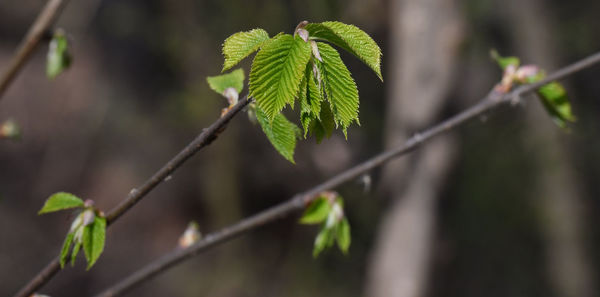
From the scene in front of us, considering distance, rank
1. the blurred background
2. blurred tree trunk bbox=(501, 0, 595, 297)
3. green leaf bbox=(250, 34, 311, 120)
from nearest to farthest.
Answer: green leaf bbox=(250, 34, 311, 120) < the blurred background < blurred tree trunk bbox=(501, 0, 595, 297)

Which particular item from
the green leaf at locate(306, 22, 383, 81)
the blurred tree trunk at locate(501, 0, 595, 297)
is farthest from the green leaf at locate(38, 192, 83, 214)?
the blurred tree trunk at locate(501, 0, 595, 297)

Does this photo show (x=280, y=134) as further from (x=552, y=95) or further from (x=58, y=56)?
(x=552, y=95)

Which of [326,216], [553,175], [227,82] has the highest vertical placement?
[227,82]

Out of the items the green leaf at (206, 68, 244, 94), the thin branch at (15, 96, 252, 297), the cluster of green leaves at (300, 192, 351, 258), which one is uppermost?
the green leaf at (206, 68, 244, 94)

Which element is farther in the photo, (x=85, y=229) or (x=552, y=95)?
(x=552, y=95)

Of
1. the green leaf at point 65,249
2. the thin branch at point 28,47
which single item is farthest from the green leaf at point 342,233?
the thin branch at point 28,47

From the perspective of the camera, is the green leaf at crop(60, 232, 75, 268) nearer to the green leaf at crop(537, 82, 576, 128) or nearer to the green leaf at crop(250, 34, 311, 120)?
the green leaf at crop(250, 34, 311, 120)

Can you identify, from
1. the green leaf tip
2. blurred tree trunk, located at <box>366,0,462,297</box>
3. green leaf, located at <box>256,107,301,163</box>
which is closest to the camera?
green leaf, located at <box>256,107,301,163</box>

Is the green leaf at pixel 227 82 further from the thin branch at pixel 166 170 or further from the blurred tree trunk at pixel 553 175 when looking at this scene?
the blurred tree trunk at pixel 553 175

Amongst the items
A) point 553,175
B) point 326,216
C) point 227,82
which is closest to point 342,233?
point 326,216
